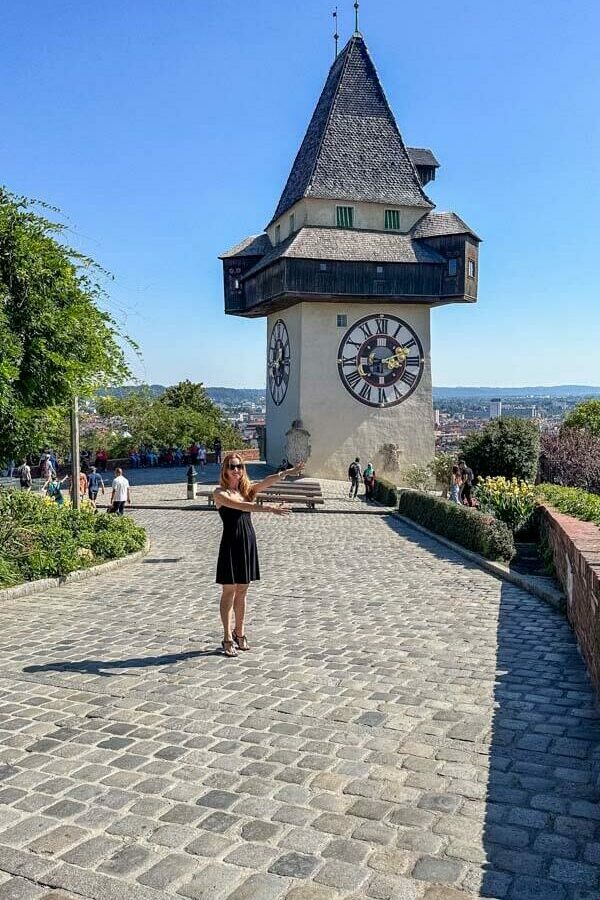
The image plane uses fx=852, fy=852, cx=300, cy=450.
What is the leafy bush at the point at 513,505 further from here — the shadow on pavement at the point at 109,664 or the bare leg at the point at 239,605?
the shadow on pavement at the point at 109,664

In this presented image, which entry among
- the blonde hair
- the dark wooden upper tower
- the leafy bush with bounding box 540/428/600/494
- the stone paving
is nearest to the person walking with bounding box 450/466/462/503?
the leafy bush with bounding box 540/428/600/494

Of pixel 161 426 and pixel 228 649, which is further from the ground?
pixel 161 426

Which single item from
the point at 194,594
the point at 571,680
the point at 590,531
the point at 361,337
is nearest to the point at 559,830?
the point at 571,680

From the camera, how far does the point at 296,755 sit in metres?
5.16

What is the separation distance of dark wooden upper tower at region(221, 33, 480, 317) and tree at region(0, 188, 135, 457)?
21.0 metres

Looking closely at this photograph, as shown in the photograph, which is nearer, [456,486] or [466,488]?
[456,486]

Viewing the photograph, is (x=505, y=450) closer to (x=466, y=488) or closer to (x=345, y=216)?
(x=466, y=488)

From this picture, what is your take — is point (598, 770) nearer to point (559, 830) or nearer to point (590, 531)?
point (559, 830)

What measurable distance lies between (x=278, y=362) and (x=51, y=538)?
92.1 ft

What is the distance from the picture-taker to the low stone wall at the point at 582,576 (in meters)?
6.47

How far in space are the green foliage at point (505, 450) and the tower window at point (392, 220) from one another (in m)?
10.8

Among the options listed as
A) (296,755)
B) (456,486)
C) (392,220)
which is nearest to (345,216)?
(392,220)

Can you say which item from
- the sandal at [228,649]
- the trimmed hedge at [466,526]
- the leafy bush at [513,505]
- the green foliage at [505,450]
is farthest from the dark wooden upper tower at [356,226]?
the sandal at [228,649]

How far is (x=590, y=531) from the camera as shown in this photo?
9586mm
